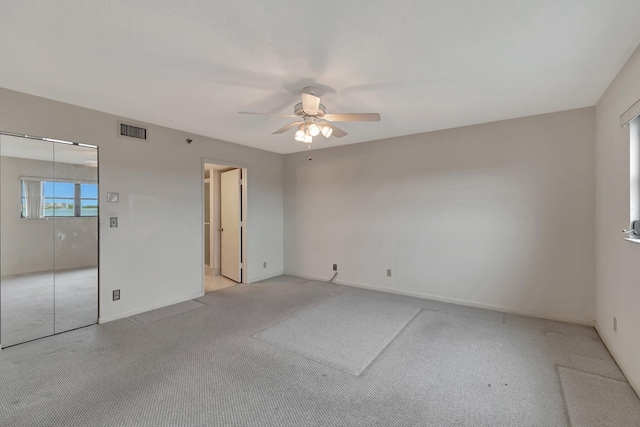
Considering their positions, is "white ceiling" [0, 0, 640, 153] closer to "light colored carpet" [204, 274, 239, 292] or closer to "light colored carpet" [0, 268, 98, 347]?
"light colored carpet" [0, 268, 98, 347]

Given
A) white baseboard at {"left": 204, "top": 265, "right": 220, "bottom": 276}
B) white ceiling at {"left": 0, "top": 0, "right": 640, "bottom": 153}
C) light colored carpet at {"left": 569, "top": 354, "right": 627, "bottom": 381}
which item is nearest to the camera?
white ceiling at {"left": 0, "top": 0, "right": 640, "bottom": 153}

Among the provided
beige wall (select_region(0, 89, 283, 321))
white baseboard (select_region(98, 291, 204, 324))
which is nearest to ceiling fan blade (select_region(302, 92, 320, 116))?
beige wall (select_region(0, 89, 283, 321))

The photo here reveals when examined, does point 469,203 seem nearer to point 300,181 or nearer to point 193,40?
point 300,181

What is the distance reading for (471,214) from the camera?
3.91 meters

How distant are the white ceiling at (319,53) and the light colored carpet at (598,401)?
2472mm

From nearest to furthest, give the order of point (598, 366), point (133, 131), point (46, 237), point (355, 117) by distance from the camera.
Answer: point (598, 366) < point (355, 117) < point (46, 237) < point (133, 131)

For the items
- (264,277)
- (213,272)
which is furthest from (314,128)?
(213,272)

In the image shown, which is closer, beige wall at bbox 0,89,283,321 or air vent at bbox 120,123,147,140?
beige wall at bbox 0,89,283,321

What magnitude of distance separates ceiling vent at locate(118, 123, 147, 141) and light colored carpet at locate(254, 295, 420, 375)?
2907 millimetres

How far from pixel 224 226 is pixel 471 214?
14.3 ft

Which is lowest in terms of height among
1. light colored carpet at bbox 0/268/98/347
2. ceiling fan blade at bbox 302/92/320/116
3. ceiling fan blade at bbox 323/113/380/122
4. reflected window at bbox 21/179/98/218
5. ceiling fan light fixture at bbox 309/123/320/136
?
light colored carpet at bbox 0/268/98/347

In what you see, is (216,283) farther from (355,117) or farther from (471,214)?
(471,214)

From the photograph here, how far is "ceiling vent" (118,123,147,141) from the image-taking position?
3.53 metres

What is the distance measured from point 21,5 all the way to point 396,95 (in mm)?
2739
